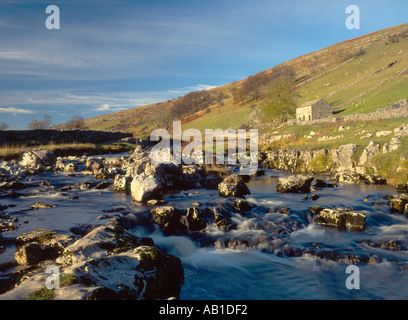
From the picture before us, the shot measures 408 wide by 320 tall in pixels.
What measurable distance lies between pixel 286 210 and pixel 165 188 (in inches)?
359

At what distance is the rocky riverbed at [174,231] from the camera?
6.47 meters

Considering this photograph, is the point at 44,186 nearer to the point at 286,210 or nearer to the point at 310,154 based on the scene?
the point at 286,210

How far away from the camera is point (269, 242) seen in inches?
433

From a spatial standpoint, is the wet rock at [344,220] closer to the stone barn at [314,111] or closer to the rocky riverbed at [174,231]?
the rocky riverbed at [174,231]

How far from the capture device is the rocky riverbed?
6.47 metres

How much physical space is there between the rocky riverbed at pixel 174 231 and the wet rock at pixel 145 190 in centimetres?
6

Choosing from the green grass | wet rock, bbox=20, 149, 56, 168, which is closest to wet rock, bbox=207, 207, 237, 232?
the green grass

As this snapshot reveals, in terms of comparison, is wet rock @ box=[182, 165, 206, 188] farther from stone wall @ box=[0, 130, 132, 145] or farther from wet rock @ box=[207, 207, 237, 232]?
stone wall @ box=[0, 130, 132, 145]

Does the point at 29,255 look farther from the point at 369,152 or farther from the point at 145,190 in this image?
the point at 369,152

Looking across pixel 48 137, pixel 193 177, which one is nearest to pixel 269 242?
pixel 193 177

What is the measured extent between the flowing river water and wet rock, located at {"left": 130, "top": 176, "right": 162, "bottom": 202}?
2.31 feet
